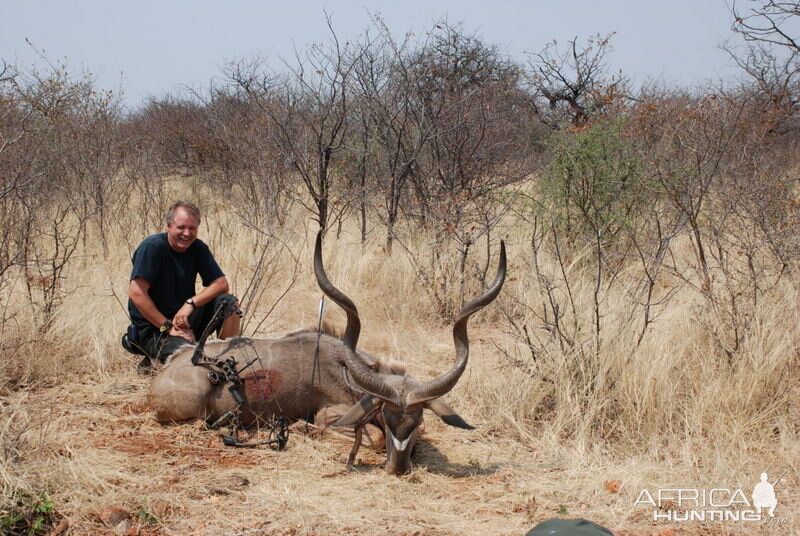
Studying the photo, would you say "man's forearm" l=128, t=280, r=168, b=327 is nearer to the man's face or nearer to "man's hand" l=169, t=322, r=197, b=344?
"man's hand" l=169, t=322, r=197, b=344

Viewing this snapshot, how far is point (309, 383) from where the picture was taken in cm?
489

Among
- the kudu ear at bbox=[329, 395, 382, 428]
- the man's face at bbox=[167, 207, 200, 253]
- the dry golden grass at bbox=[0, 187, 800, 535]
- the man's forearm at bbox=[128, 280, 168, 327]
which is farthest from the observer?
the man's face at bbox=[167, 207, 200, 253]

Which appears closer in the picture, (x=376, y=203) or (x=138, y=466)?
(x=138, y=466)

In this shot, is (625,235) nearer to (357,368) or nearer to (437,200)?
(437,200)

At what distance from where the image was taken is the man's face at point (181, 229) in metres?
5.30

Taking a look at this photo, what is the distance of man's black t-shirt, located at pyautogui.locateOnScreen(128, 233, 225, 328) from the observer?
525 centimetres

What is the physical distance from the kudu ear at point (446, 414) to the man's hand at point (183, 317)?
2122mm

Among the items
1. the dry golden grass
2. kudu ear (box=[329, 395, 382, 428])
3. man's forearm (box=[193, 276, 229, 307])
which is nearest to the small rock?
the dry golden grass

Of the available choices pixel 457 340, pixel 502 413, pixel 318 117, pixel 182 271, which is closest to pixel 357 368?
pixel 457 340

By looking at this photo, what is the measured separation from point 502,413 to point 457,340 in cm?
82

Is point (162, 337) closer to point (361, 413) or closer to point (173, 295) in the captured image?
point (173, 295)

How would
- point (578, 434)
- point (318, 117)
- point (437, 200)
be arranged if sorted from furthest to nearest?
1. point (318, 117)
2. point (437, 200)
3. point (578, 434)

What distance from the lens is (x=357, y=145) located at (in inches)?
406

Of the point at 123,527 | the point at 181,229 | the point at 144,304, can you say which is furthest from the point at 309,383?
the point at 123,527
